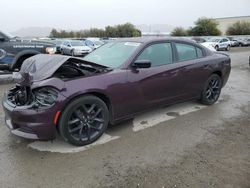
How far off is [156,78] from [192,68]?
1049 mm

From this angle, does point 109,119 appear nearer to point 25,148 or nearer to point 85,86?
point 85,86

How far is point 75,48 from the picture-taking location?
79.0 ft

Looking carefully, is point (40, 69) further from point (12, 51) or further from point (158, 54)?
point (12, 51)

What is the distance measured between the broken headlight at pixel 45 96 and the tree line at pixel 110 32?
53.5 metres

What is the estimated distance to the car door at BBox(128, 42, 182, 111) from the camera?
428 cm

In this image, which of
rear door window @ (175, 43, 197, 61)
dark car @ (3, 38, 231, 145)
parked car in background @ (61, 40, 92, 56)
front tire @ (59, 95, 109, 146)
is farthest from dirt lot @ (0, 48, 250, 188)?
parked car in background @ (61, 40, 92, 56)

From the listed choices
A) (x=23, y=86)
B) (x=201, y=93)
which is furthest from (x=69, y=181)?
(x=201, y=93)

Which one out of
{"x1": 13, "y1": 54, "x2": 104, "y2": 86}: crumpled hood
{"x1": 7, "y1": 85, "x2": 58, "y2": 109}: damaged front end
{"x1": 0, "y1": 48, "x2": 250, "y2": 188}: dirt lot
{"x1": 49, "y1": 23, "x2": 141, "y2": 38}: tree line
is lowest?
{"x1": 0, "y1": 48, "x2": 250, "y2": 188}: dirt lot

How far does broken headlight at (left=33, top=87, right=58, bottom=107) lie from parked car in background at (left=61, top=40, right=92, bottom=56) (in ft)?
65.6

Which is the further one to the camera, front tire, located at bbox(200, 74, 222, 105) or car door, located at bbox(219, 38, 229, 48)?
car door, located at bbox(219, 38, 229, 48)

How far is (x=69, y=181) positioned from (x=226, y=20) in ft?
288

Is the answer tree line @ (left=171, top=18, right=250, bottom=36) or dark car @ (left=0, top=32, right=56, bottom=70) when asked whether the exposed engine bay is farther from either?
tree line @ (left=171, top=18, right=250, bottom=36)

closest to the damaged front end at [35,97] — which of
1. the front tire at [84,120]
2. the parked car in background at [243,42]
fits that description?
the front tire at [84,120]

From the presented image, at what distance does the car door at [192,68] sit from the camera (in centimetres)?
500
